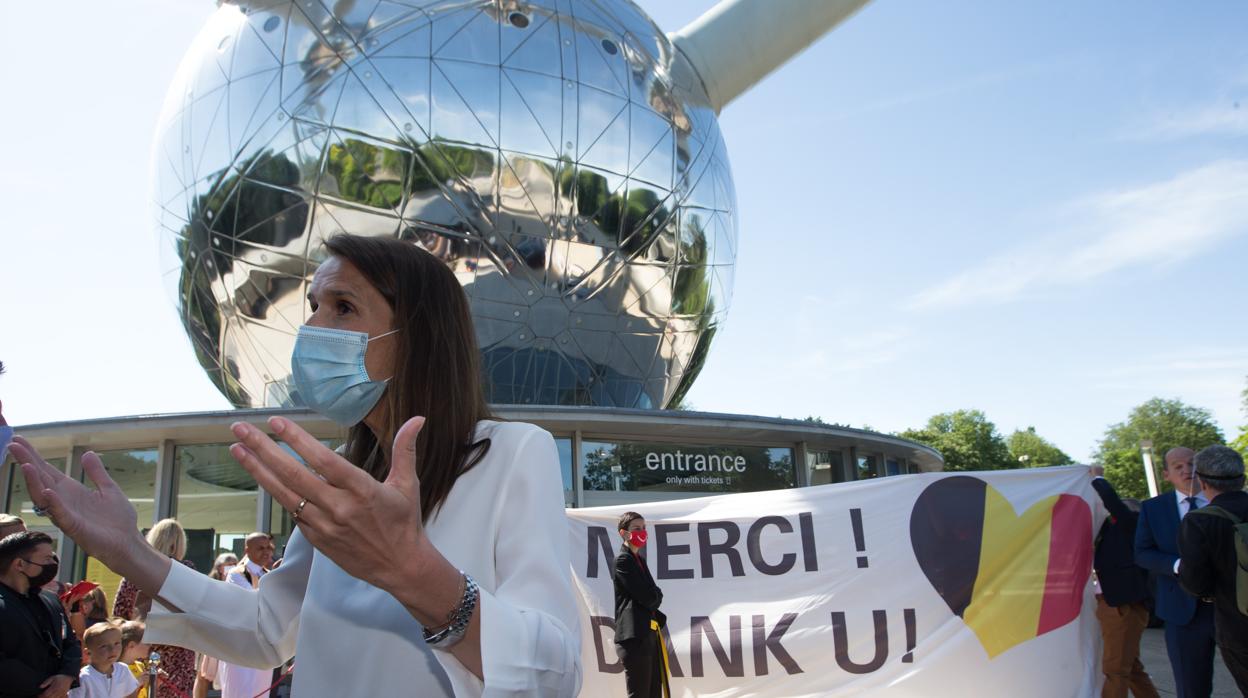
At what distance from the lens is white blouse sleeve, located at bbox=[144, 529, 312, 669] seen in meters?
1.86

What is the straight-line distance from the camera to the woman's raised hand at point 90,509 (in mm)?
1829

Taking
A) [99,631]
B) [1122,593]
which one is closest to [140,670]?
[99,631]

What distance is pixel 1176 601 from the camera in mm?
5523

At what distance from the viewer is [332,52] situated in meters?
10.6

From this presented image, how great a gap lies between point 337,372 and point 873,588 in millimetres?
5789

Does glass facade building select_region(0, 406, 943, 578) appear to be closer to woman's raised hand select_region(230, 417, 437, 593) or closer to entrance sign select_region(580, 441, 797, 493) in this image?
entrance sign select_region(580, 441, 797, 493)

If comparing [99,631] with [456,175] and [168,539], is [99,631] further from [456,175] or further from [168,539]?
[456,175]

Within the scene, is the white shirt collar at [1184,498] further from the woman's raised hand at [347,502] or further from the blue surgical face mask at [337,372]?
the woman's raised hand at [347,502]

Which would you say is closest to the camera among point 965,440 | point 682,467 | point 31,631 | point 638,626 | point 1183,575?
point 31,631

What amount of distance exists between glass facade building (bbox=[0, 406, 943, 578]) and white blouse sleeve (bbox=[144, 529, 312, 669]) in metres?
9.33

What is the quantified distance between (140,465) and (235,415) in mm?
2981

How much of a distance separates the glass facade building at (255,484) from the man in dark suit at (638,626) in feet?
15.9

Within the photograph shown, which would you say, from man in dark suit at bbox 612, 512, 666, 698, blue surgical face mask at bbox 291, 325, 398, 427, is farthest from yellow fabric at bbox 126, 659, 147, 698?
blue surgical face mask at bbox 291, 325, 398, 427

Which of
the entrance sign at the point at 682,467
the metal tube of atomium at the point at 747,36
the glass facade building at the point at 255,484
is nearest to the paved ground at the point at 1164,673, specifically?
the glass facade building at the point at 255,484
